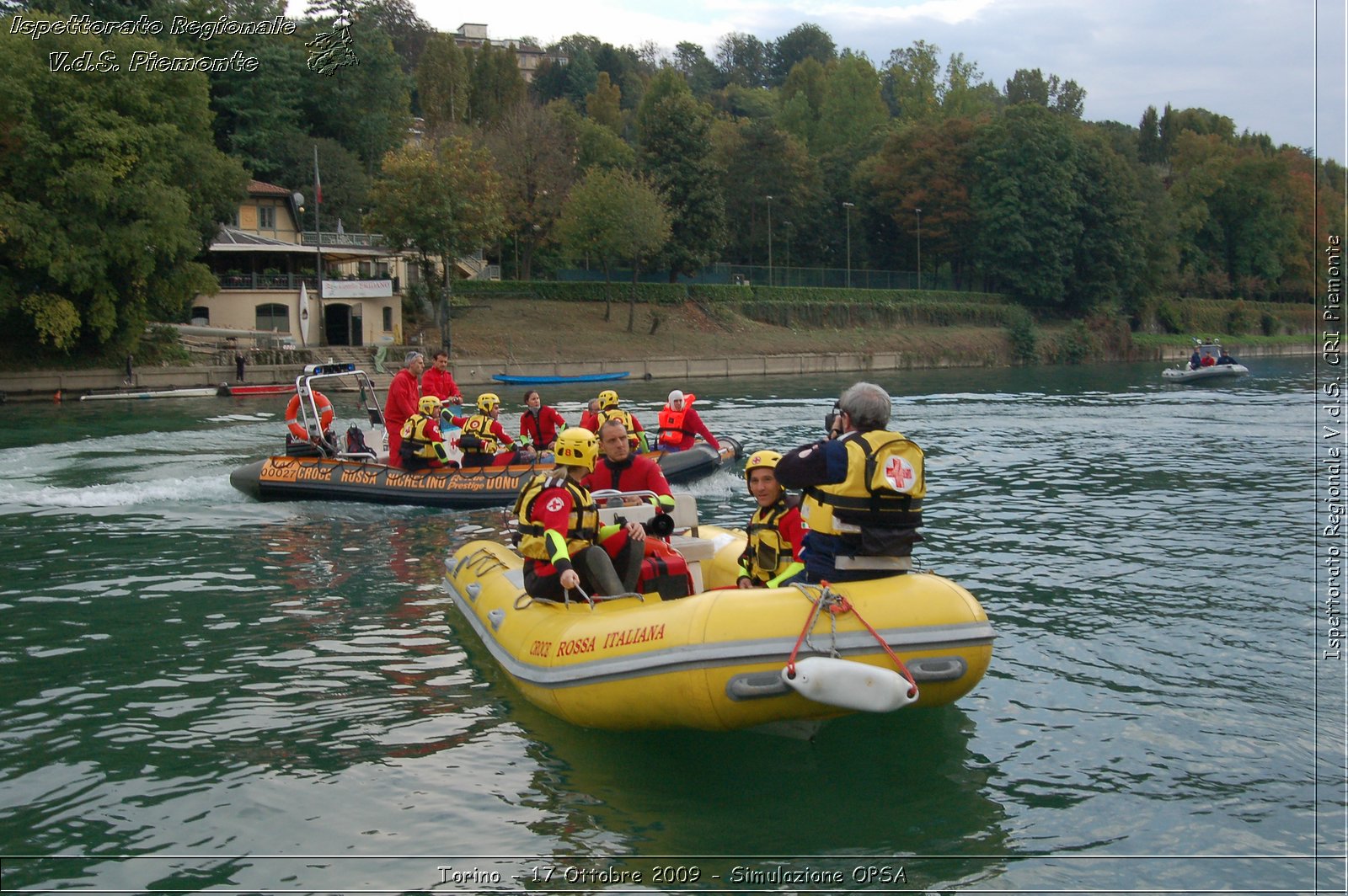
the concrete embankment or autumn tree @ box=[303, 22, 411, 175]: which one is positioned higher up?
A: autumn tree @ box=[303, 22, 411, 175]

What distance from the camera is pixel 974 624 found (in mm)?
7125

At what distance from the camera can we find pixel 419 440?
57.5 feet

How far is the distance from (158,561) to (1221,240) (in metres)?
93.5

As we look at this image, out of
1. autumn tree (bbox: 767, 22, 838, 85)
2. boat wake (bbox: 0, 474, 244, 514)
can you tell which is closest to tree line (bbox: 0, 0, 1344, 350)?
boat wake (bbox: 0, 474, 244, 514)

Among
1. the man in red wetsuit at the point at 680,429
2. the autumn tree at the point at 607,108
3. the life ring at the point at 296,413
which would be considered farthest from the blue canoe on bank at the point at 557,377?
the autumn tree at the point at 607,108

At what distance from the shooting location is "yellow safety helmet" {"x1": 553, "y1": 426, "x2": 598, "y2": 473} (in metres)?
8.60

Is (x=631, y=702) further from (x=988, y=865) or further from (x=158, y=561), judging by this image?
(x=158, y=561)

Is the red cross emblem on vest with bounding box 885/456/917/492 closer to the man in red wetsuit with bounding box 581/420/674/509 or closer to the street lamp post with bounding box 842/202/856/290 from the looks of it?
the man in red wetsuit with bounding box 581/420/674/509

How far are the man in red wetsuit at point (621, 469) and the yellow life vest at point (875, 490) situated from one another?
2967 millimetres

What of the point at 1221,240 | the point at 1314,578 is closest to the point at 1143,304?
the point at 1221,240

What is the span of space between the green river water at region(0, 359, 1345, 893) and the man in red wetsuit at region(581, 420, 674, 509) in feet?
6.19

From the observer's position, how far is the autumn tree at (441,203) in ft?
173

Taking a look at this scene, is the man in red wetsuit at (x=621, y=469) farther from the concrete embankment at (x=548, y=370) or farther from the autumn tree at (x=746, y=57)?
the autumn tree at (x=746, y=57)

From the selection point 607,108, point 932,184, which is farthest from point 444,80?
point 932,184
